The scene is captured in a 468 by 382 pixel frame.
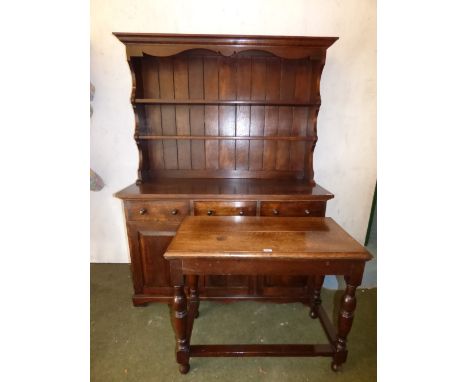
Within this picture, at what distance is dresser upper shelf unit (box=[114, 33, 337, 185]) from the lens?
1.92 m

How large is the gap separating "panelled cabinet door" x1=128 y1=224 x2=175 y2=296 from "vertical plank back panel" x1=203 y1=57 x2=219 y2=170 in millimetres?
790

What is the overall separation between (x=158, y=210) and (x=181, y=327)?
781mm

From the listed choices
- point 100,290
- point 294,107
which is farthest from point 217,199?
point 100,290

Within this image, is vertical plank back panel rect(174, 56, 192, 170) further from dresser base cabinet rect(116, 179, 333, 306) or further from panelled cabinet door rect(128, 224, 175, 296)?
panelled cabinet door rect(128, 224, 175, 296)

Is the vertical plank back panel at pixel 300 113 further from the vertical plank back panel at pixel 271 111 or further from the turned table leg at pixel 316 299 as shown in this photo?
the turned table leg at pixel 316 299

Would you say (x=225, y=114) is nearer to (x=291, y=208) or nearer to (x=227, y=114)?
(x=227, y=114)

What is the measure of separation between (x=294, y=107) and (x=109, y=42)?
5.63ft

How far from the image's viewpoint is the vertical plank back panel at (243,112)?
77.5 inches

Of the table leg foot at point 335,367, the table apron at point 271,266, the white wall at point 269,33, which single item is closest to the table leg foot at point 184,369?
the table apron at point 271,266

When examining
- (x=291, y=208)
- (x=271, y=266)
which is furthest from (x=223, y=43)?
(x=271, y=266)

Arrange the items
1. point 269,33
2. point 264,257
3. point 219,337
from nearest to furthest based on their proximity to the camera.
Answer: point 264,257, point 219,337, point 269,33

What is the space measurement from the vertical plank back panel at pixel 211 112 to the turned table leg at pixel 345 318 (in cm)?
142

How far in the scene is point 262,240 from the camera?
126cm
